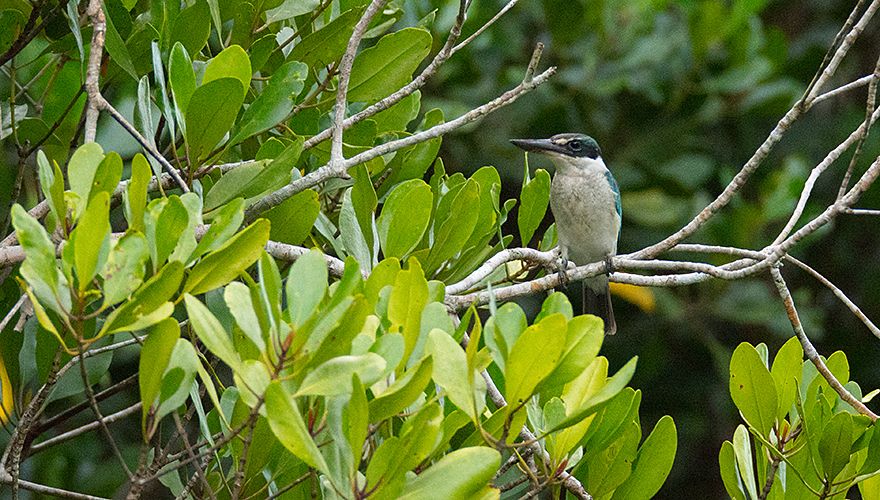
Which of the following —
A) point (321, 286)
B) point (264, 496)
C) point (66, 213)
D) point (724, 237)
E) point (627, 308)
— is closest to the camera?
point (321, 286)

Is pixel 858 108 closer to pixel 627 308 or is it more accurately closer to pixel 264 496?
pixel 627 308

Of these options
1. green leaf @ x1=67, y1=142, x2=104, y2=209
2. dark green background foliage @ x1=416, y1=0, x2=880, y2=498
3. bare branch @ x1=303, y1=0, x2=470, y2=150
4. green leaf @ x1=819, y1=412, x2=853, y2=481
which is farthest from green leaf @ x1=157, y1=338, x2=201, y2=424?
dark green background foliage @ x1=416, y1=0, x2=880, y2=498

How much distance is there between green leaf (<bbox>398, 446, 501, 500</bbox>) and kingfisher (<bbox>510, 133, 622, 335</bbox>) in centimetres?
335

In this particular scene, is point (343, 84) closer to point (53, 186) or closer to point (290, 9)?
point (290, 9)

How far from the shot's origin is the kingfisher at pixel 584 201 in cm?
510

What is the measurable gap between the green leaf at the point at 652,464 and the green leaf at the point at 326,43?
→ 1.20 metres

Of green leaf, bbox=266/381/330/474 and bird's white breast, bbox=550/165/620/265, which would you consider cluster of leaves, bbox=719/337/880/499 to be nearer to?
green leaf, bbox=266/381/330/474

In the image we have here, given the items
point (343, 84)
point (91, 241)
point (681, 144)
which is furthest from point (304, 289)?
point (681, 144)

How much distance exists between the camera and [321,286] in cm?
169

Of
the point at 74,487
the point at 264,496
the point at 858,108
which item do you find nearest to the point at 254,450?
the point at 264,496

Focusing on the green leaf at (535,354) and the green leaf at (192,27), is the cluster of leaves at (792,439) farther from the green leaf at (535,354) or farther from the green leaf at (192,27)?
the green leaf at (192,27)

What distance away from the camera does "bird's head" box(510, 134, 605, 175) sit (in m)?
4.97

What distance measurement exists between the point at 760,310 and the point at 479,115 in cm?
403

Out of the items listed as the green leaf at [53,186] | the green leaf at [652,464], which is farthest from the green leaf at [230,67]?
the green leaf at [652,464]
